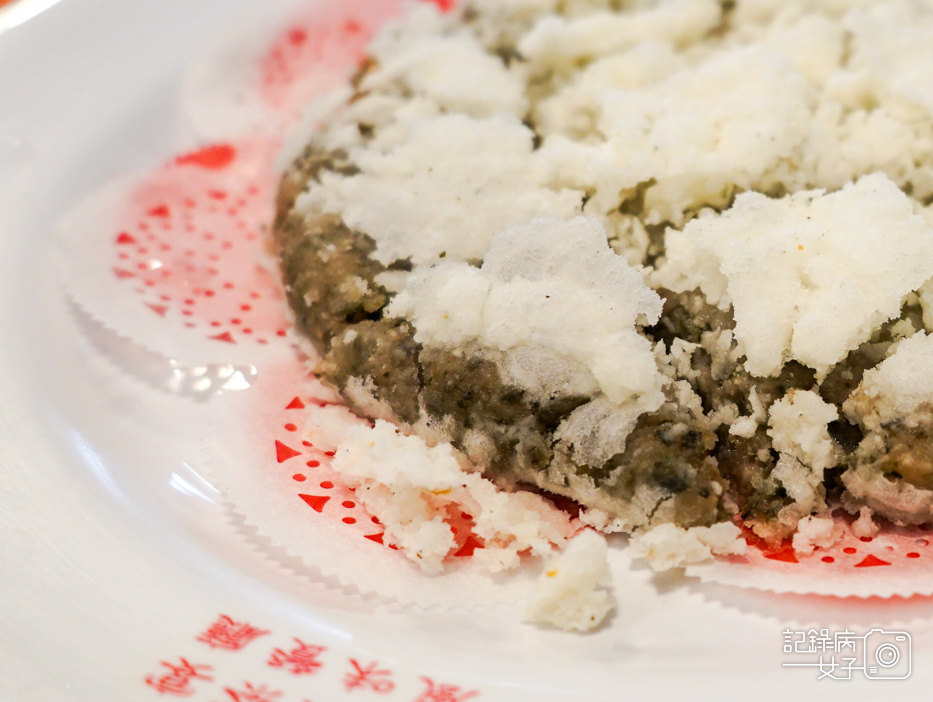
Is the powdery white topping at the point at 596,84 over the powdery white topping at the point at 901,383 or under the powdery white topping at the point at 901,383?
over

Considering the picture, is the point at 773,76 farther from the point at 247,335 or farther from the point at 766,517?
the point at 247,335

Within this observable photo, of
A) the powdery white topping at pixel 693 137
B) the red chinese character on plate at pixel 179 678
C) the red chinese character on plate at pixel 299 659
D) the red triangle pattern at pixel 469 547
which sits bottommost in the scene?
the red triangle pattern at pixel 469 547

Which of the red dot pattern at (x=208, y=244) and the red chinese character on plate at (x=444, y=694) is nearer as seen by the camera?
the red chinese character on plate at (x=444, y=694)

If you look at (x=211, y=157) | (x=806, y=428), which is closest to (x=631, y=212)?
(x=806, y=428)

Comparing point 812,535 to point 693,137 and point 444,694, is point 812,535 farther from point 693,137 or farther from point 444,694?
point 693,137

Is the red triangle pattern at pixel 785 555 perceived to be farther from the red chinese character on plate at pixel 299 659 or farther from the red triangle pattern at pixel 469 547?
the red chinese character on plate at pixel 299 659

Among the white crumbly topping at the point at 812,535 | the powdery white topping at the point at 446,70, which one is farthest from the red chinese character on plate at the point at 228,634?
the powdery white topping at the point at 446,70

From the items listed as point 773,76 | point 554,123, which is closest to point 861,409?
point 773,76

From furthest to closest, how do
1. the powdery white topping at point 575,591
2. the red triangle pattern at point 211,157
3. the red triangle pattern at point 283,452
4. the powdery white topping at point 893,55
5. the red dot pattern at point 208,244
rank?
1. the red triangle pattern at point 211,157
2. the red dot pattern at point 208,244
3. the powdery white topping at point 893,55
4. the red triangle pattern at point 283,452
5. the powdery white topping at point 575,591
